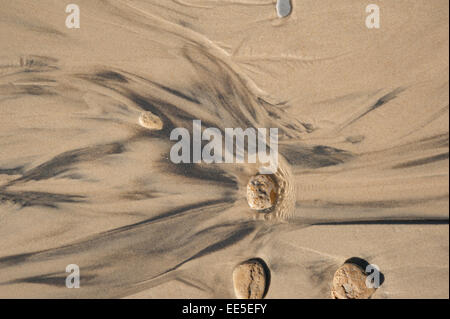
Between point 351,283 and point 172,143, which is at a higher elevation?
point 172,143

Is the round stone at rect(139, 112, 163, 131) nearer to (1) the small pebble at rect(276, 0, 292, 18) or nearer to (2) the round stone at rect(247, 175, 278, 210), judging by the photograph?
(2) the round stone at rect(247, 175, 278, 210)

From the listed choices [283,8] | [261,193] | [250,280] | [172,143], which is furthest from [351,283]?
[283,8]

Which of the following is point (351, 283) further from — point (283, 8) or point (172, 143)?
point (283, 8)

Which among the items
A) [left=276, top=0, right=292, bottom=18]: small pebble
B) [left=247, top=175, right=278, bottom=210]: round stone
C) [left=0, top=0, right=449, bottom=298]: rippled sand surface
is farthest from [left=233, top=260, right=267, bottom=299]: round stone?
[left=276, top=0, right=292, bottom=18]: small pebble

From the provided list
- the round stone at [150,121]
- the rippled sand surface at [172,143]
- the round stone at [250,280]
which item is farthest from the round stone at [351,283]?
the round stone at [150,121]

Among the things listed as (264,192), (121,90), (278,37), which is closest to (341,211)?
(264,192)

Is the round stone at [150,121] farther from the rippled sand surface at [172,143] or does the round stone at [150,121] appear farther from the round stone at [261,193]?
the round stone at [261,193]

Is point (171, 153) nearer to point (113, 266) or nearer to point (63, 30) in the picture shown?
point (113, 266)

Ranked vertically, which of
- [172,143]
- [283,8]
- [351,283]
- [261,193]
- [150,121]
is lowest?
[351,283]
